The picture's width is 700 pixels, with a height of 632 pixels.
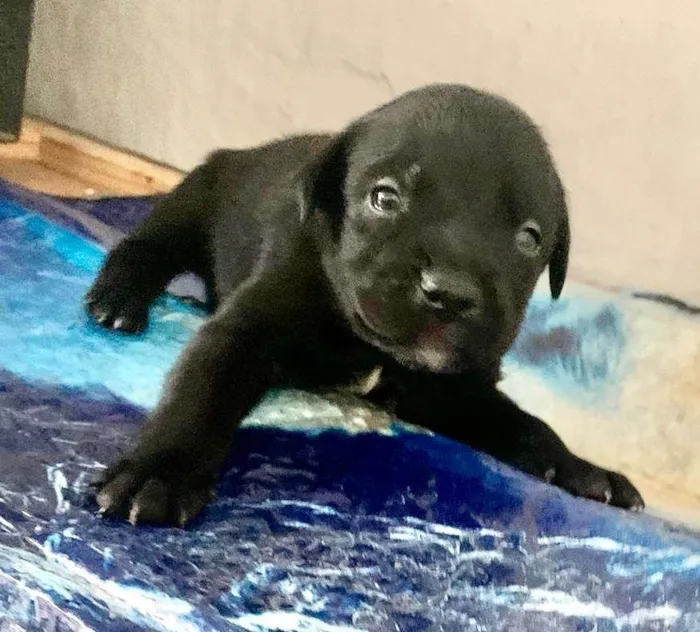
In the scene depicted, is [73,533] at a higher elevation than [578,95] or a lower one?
lower

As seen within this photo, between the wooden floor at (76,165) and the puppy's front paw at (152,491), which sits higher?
the puppy's front paw at (152,491)

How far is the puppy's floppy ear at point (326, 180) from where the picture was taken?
1277 mm

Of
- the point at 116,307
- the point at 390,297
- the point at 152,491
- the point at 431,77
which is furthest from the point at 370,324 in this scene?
the point at 431,77

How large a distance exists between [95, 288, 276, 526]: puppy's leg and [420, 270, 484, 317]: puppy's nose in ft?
0.96

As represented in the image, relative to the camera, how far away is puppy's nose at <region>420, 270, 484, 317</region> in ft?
3.32

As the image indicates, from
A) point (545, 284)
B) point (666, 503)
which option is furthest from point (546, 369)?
point (666, 503)

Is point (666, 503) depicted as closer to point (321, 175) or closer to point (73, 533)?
point (321, 175)

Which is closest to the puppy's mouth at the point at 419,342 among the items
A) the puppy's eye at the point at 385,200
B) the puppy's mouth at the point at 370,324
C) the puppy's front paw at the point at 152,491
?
the puppy's mouth at the point at 370,324

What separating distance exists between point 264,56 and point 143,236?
3.80ft

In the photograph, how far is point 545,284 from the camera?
2086 mm

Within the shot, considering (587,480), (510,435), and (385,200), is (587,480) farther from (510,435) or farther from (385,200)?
(385,200)

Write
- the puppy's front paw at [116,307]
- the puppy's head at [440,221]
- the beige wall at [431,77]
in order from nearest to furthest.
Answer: the puppy's head at [440,221]
the puppy's front paw at [116,307]
the beige wall at [431,77]

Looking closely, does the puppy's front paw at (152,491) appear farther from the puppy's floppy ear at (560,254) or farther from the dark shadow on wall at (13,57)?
the dark shadow on wall at (13,57)

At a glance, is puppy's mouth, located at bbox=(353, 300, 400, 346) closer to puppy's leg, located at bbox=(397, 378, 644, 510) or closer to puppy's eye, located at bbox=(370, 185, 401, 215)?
puppy's eye, located at bbox=(370, 185, 401, 215)
